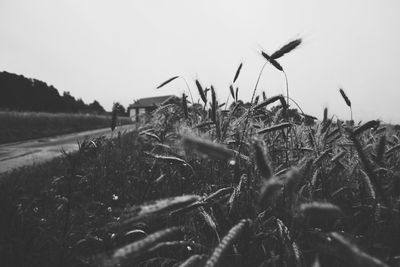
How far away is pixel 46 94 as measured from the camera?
48594mm

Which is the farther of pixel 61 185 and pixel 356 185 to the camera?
pixel 61 185

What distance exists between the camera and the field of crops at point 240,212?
95 cm

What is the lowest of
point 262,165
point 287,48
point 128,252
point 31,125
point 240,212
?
point 240,212

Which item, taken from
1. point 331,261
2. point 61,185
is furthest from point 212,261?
point 61,185

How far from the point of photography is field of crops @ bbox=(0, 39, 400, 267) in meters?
0.95

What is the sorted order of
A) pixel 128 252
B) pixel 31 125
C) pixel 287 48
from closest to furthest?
pixel 128 252 < pixel 287 48 < pixel 31 125

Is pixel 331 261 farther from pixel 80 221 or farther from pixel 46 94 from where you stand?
pixel 46 94

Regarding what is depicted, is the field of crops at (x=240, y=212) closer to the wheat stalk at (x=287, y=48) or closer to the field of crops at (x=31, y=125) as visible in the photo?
the wheat stalk at (x=287, y=48)

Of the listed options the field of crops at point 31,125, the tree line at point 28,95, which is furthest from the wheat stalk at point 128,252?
the tree line at point 28,95

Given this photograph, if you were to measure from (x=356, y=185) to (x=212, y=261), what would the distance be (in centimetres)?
205

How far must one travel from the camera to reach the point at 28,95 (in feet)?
146

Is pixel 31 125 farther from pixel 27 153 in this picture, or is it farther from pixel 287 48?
pixel 287 48

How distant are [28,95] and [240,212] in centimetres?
5194

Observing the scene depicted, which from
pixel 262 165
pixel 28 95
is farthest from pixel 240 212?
pixel 28 95
